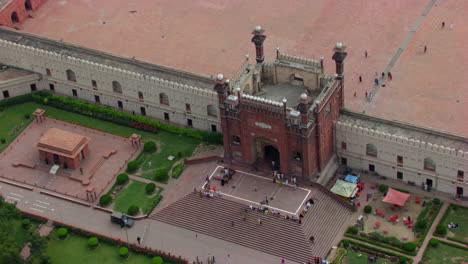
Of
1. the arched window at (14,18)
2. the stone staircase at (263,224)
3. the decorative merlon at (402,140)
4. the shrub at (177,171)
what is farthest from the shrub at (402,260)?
the arched window at (14,18)

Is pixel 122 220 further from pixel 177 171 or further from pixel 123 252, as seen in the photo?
pixel 177 171

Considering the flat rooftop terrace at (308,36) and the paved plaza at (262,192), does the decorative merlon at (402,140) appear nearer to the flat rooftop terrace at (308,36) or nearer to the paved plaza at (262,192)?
the paved plaza at (262,192)

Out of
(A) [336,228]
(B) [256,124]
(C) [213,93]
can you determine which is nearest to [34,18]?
(C) [213,93]

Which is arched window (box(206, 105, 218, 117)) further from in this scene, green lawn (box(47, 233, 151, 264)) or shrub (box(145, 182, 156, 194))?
green lawn (box(47, 233, 151, 264))

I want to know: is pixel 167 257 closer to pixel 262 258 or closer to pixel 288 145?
pixel 262 258

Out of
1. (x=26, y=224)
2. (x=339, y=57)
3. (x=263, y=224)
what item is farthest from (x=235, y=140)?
(x=26, y=224)

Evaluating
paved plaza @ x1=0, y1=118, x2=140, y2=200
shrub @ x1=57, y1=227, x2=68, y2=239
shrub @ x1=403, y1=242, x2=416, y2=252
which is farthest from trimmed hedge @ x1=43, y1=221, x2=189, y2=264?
shrub @ x1=403, y1=242, x2=416, y2=252

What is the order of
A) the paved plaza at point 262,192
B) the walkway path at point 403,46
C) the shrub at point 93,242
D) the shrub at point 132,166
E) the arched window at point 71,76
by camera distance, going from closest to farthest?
the shrub at point 93,242
the paved plaza at point 262,192
the shrub at point 132,166
the walkway path at point 403,46
the arched window at point 71,76
